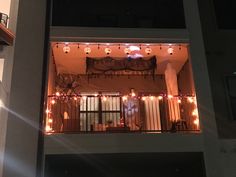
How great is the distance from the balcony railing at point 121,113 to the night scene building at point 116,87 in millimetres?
31

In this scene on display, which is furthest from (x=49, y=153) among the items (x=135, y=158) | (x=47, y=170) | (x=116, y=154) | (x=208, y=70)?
(x=208, y=70)

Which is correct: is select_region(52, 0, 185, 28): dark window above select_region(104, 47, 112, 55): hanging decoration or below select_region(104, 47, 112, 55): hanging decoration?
above

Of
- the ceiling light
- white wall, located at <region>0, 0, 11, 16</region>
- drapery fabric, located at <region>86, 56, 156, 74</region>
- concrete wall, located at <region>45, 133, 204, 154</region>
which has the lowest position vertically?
concrete wall, located at <region>45, 133, 204, 154</region>

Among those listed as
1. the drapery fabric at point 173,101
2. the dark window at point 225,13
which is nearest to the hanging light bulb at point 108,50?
the drapery fabric at point 173,101

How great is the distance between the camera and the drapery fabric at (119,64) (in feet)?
30.7

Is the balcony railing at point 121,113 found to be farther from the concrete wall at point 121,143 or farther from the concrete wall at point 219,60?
the concrete wall at point 121,143

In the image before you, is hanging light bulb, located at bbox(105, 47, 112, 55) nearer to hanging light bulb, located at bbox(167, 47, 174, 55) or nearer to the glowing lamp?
the glowing lamp

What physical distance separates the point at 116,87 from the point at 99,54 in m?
1.59

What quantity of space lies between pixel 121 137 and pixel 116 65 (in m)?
2.97

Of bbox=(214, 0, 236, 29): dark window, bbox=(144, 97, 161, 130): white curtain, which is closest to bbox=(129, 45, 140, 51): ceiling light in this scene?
bbox=(144, 97, 161, 130): white curtain

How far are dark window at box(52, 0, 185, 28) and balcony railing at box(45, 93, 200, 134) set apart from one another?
6.41 ft

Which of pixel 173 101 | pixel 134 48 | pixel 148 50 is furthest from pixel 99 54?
pixel 173 101

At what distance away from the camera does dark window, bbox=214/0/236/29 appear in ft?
29.8

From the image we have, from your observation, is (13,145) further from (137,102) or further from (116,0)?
(116,0)
